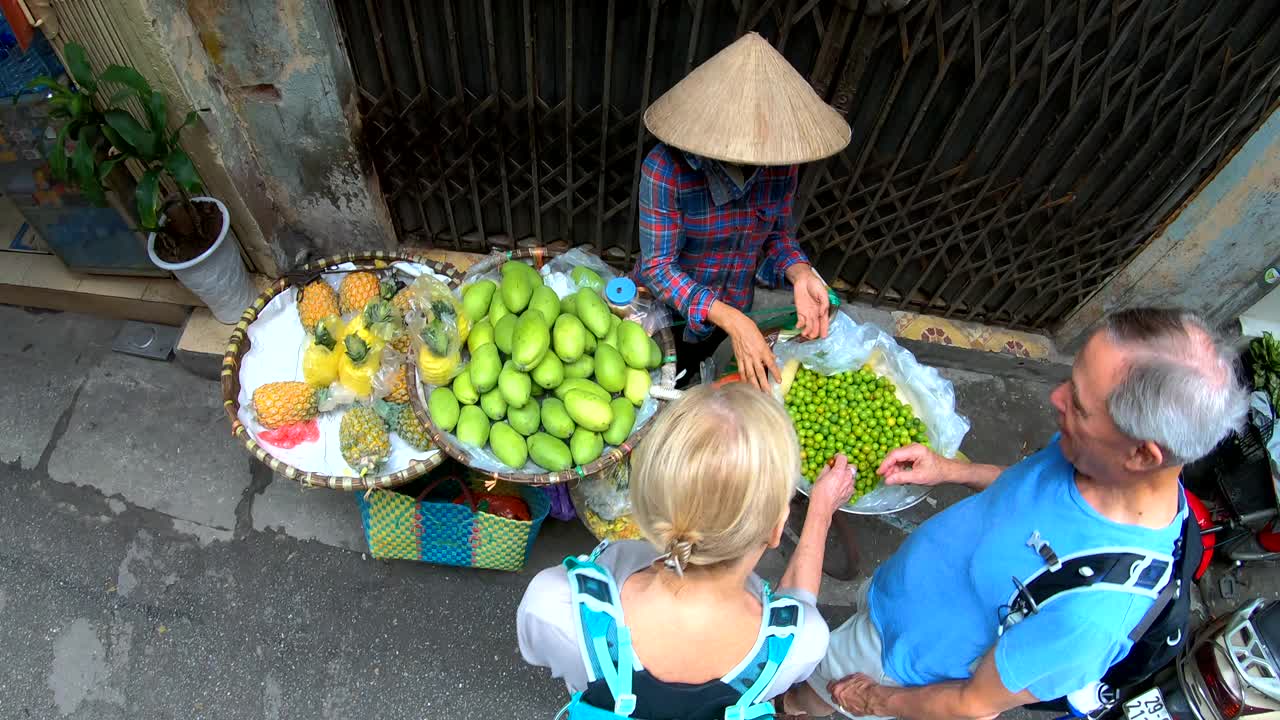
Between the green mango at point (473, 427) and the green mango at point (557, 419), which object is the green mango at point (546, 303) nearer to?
the green mango at point (557, 419)

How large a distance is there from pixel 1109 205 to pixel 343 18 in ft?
12.6

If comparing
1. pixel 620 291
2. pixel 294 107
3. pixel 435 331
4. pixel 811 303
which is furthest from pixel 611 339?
pixel 294 107

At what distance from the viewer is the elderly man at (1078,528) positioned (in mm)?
1400

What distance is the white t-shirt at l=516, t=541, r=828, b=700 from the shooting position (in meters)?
1.52

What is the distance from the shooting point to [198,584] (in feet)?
10.1

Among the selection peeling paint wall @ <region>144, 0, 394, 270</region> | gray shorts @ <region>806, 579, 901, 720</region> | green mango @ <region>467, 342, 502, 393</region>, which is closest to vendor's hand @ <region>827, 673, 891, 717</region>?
gray shorts @ <region>806, 579, 901, 720</region>

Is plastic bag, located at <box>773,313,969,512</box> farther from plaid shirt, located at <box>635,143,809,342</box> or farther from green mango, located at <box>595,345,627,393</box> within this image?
green mango, located at <box>595,345,627,393</box>

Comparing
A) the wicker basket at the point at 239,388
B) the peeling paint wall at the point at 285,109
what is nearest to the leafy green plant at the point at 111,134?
the peeling paint wall at the point at 285,109

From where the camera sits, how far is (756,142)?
2.02 m

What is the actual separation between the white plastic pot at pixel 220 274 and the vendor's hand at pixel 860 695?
3.32 meters

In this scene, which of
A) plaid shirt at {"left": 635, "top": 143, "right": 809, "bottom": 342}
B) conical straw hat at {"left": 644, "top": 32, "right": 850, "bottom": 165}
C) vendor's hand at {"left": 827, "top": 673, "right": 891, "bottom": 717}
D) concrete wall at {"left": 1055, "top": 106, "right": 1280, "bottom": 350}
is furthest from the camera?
concrete wall at {"left": 1055, "top": 106, "right": 1280, "bottom": 350}

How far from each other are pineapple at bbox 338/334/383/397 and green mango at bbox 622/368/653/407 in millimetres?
967

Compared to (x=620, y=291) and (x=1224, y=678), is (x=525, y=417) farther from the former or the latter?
(x=1224, y=678)

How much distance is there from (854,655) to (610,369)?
4.41ft
